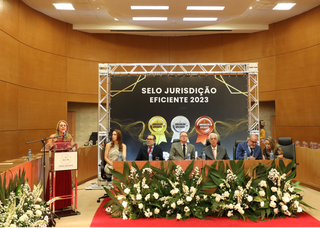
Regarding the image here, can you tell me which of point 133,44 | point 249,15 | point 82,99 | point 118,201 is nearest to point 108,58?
point 133,44

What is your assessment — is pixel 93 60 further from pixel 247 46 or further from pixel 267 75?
pixel 267 75

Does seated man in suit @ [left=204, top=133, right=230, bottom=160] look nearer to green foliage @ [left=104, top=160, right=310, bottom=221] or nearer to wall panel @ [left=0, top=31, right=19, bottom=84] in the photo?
green foliage @ [left=104, top=160, right=310, bottom=221]

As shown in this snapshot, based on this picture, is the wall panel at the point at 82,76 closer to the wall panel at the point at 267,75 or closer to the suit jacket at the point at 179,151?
the suit jacket at the point at 179,151

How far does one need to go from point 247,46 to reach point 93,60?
18.7 ft

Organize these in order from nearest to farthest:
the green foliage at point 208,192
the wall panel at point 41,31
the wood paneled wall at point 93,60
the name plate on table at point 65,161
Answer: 1. the green foliage at point 208,192
2. the name plate on table at point 65,161
3. the wood paneled wall at point 93,60
4. the wall panel at point 41,31

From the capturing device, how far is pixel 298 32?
29.3 feet

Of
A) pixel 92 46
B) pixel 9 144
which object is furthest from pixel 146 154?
pixel 92 46

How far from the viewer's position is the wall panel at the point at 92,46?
31.9 feet

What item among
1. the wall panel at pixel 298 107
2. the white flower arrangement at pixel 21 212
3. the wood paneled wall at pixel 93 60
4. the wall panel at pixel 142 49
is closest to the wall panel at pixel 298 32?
the wood paneled wall at pixel 93 60

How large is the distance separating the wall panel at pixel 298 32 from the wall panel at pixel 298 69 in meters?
0.20

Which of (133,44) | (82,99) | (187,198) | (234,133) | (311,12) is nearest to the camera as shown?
(187,198)

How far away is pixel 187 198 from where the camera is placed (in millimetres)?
3842

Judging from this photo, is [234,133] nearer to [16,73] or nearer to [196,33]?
[196,33]

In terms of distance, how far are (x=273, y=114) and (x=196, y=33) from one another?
13.8 ft
